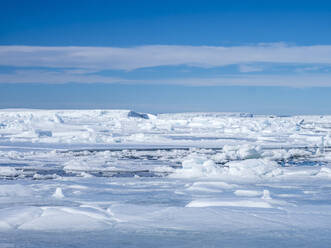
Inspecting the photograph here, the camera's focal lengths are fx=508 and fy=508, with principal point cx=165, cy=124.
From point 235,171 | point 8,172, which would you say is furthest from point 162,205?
point 8,172

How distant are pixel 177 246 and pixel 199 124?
3516cm

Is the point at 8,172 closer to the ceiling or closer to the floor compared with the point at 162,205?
closer to the ceiling

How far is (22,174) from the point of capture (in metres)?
10.4

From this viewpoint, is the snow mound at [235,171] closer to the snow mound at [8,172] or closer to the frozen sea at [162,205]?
the frozen sea at [162,205]

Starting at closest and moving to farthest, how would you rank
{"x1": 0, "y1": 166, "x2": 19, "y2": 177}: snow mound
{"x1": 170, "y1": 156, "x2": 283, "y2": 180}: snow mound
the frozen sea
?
the frozen sea
{"x1": 170, "y1": 156, "x2": 283, "y2": 180}: snow mound
{"x1": 0, "y1": 166, "x2": 19, "y2": 177}: snow mound

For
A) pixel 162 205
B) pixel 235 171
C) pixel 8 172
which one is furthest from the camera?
pixel 8 172

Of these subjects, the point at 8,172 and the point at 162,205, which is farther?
the point at 8,172

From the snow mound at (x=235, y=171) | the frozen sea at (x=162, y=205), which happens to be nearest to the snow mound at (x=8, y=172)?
the frozen sea at (x=162, y=205)

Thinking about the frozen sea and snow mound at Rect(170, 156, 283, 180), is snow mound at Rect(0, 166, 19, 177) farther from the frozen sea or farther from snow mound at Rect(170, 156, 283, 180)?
snow mound at Rect(170, 156, 283, 180)

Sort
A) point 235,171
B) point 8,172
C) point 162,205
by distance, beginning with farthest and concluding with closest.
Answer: point 8,172, point 235,171, point 162,205

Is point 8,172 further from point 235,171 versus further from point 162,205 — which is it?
point 162,205

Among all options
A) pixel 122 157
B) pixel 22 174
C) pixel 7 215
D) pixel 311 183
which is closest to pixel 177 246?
pixel 7 215

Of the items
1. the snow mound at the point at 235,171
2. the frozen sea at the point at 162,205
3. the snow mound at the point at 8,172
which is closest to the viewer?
the frozen sea at the point at 162,205

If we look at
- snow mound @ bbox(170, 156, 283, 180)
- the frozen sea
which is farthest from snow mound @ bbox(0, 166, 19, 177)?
snow mound @ bbox(170, 156, 283, 180)
